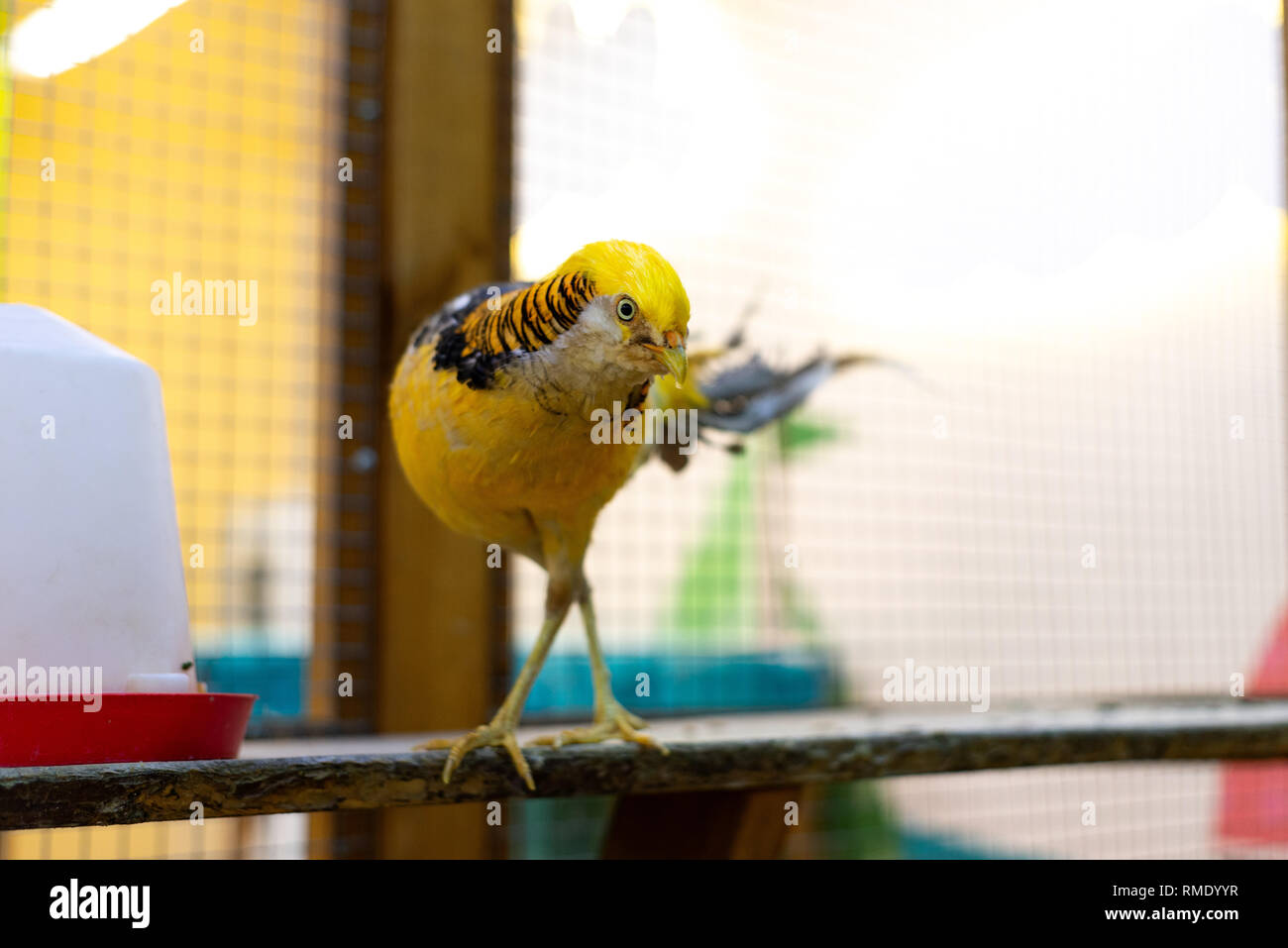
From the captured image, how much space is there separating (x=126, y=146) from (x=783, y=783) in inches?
59.2

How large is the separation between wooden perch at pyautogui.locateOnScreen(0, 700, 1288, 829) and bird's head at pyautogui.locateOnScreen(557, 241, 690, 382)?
0.44m

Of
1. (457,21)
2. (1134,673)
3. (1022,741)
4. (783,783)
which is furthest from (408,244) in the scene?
(1134,673)

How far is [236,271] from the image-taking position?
7.20 feet

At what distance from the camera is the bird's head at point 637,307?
1.05 metres

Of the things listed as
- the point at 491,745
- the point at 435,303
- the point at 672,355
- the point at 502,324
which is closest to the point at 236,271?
the point at 435,303

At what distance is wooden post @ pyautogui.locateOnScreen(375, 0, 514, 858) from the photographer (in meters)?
1.96

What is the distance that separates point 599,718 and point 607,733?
0.05 meters

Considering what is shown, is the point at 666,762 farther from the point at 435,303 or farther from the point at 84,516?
the point at 435,303

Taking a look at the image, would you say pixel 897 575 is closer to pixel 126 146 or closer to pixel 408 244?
pixel 408 244

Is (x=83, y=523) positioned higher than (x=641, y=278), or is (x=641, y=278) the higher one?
(x=641, y=278)

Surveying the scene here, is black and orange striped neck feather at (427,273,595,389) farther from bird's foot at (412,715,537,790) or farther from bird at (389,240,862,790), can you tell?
bird's foot at (412,715,537,790)

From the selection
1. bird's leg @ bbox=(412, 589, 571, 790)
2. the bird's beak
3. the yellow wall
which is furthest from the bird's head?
the yellow wall

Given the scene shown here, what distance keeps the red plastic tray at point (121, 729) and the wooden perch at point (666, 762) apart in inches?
2.4

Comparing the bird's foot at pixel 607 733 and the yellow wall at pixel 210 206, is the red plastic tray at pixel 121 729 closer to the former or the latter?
the bird's foot at pixel 607 733
